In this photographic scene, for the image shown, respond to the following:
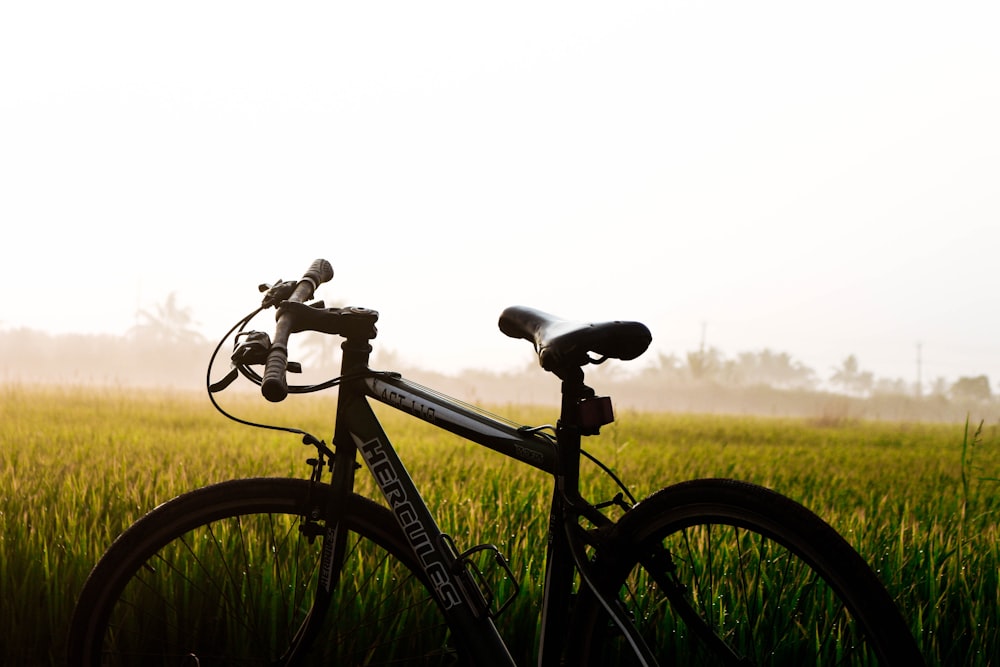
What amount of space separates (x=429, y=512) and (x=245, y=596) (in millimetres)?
1261

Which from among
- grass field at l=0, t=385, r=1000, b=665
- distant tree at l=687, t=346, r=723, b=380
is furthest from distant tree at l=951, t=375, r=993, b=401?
grass field at l=0, t=385, r=1000, b=665

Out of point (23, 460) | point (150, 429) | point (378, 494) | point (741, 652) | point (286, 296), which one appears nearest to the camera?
point (286, 296)

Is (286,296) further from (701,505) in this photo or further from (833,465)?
(833,465)

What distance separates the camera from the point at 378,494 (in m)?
4.81

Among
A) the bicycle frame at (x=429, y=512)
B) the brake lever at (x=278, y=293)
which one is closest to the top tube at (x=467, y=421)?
the bicycle frame at (x=429, y=512)

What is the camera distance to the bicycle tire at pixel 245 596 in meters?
2.14

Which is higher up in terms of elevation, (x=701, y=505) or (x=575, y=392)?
(x=575, y=392)

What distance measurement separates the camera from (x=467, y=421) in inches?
78.6

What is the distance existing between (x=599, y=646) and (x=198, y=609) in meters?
1.73

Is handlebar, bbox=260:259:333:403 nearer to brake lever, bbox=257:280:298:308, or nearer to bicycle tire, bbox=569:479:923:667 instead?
brake lever, bbox=257:280:298:308

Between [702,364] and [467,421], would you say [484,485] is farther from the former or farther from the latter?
[702,364]

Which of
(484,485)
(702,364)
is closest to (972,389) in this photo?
(702,364)

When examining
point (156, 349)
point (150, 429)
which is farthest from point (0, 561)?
point (156, 349)

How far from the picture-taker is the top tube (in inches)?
76.7
